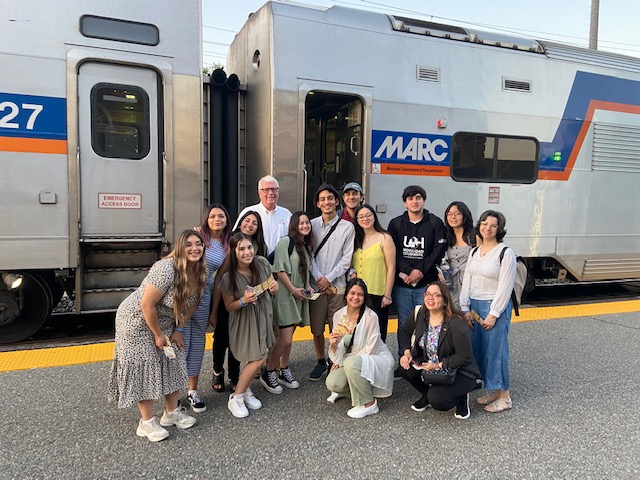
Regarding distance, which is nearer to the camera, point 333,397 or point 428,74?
point 333,397

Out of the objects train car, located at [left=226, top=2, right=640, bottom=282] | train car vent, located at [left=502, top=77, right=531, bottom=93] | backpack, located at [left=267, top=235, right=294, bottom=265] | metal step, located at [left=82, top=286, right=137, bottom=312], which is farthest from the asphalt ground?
train car vent, located at [left=502, top=77, right=531, bottom=93]

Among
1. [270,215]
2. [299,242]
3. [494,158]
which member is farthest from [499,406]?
[494,158]

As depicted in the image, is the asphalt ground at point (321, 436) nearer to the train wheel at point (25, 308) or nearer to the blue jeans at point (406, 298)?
the blue jeans at point (406, 298)

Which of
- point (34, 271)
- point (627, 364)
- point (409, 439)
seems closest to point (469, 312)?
point (409, 439)

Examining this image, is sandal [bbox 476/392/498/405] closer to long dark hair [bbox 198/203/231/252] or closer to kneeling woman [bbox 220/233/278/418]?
kneeling woman [bbox 220/233/278/418]

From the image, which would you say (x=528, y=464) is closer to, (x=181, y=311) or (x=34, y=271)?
(x=181, y=311)

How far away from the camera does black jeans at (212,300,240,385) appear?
371 cm

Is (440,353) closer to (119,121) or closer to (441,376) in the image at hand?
(441,376)

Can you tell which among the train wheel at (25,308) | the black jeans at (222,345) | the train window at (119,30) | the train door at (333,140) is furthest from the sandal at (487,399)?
the train window at (119,30)

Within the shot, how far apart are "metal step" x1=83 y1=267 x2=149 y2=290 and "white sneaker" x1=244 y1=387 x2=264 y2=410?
189 centimetres

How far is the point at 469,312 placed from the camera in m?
3.65

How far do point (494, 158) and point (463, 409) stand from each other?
370 centimetres

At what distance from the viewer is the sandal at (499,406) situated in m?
3.55

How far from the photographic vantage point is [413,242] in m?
3.99
